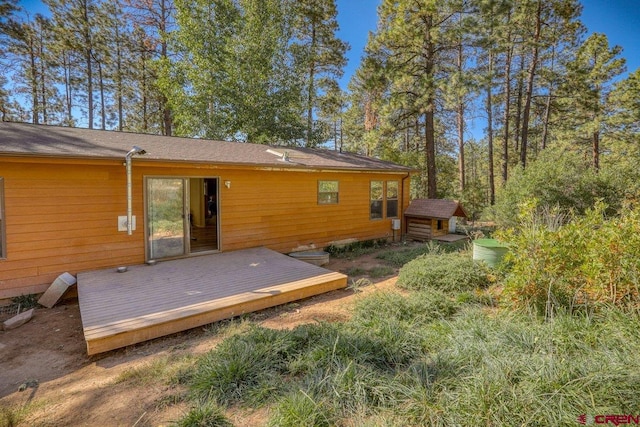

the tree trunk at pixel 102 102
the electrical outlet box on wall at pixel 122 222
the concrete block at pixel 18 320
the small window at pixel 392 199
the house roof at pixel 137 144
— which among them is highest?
the tree trunk at pixel 102 102

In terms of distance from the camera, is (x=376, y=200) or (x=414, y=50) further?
(x=414, y=50)

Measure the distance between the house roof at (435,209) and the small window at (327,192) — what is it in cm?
330

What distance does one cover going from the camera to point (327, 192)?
895cm

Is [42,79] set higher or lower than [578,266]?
higher

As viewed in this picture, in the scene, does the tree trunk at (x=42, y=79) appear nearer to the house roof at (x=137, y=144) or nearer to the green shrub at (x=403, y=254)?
the house roof at (x=137, y=144)

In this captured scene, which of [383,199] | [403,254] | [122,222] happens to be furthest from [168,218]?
[383,199]

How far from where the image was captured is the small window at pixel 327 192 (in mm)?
8797

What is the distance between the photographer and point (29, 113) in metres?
17.0

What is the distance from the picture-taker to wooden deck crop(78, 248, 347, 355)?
12.4 feet

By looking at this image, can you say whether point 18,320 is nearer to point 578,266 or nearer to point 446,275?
point 446,275

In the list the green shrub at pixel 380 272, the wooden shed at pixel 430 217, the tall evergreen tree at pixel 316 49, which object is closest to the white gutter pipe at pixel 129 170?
the green shrub at pixel 380 272

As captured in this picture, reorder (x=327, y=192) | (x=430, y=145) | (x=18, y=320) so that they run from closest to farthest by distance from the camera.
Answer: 1. (x=18, y=320)
2. (x=327, y=192)
3. (x=430, y=145)

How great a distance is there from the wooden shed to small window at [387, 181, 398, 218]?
1.71 ft

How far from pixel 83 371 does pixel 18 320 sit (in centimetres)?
206
